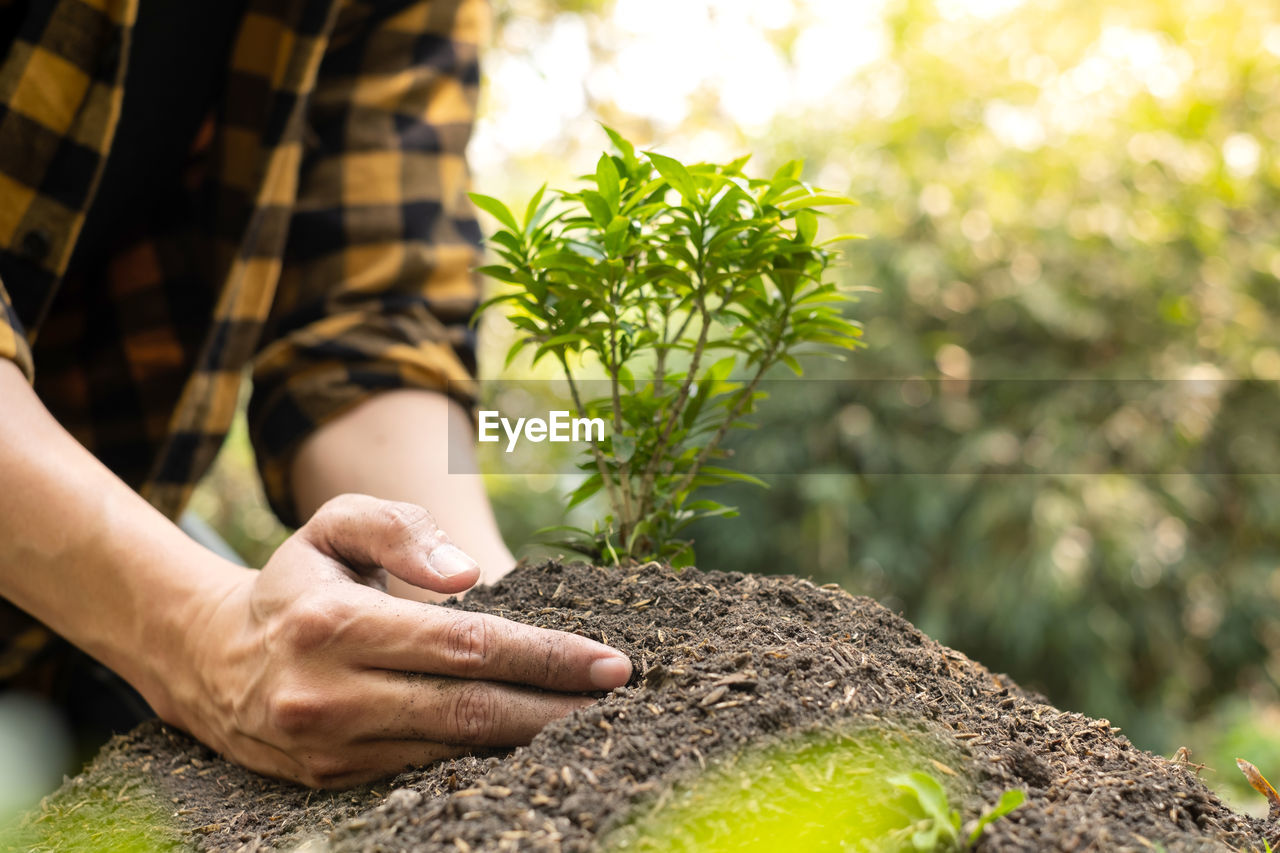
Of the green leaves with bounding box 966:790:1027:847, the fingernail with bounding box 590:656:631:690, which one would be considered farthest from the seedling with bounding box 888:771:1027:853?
the fingernail with bounding box 590:656:631:690

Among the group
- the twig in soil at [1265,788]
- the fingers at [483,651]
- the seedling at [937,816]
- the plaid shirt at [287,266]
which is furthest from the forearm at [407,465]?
the twig in soil at [1265,788]

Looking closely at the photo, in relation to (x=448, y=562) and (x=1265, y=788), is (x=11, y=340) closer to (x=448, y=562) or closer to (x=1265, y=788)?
(x=448, y=562)

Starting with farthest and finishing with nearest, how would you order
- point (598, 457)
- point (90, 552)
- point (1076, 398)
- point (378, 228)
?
point (1076, 398)
point (378, 228)
point (598, 457)
point (90, 552)

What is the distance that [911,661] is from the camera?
3.51 ft

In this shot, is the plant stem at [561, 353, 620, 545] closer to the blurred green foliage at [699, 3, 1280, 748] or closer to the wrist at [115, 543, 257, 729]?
the wrist at [115, 543, 257, 729]

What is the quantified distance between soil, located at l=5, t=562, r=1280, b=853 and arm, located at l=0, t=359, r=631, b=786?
0.05 metres

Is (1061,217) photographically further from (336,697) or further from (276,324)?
(336,697)

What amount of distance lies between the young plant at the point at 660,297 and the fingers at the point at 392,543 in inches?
11.0

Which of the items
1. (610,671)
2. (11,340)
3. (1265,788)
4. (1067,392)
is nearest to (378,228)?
(11,340)

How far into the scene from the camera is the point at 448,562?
1031mm

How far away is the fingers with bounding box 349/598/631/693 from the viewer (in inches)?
38.6

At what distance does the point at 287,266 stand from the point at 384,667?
1299 mm

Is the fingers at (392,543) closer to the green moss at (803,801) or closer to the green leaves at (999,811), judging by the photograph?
the green moss at (803,801)

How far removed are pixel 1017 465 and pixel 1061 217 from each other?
139cm
